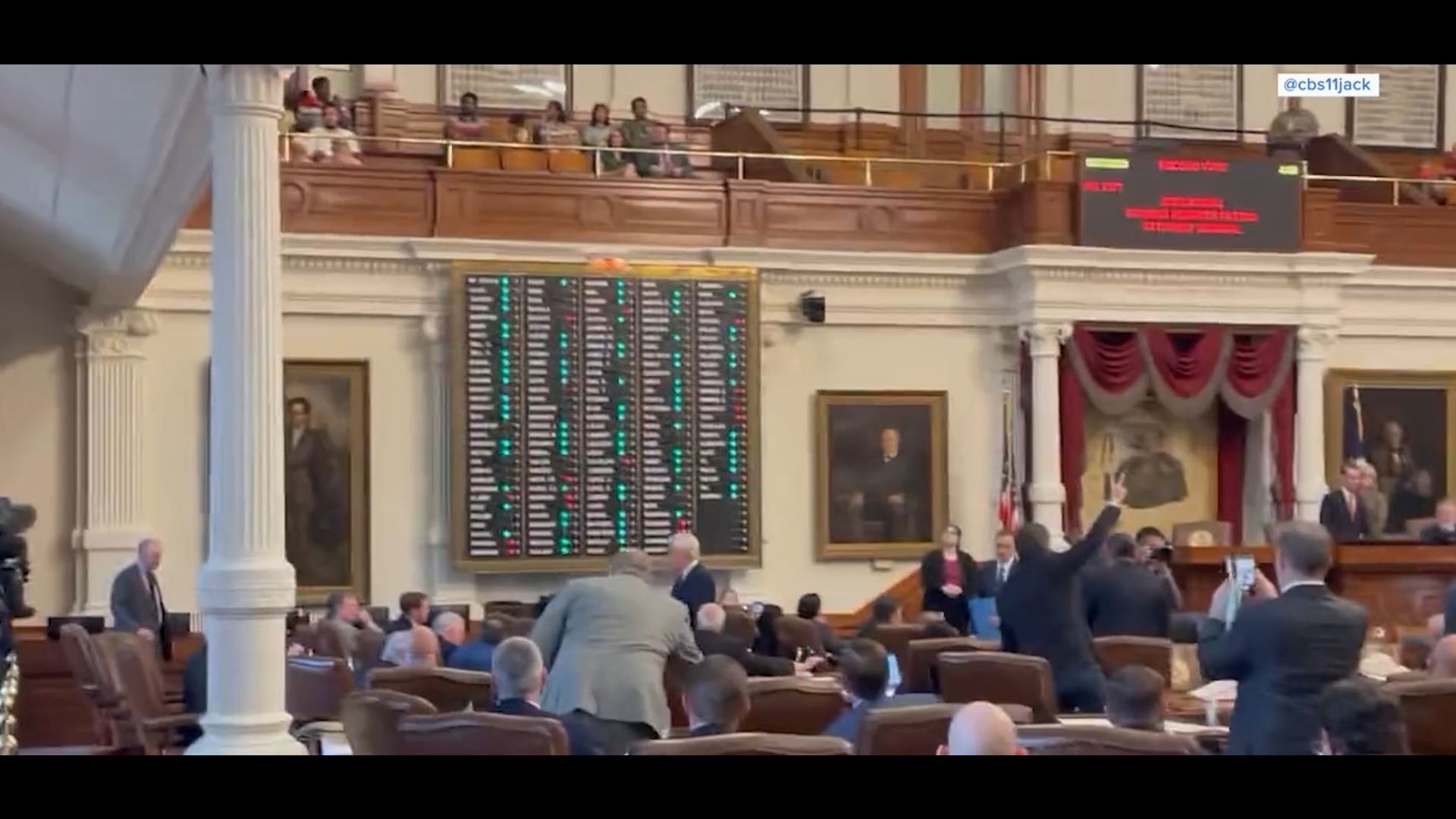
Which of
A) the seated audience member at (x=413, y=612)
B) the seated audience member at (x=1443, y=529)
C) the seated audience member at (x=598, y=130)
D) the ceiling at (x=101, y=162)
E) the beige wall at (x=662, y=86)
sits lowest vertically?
the seated audience member at (x=413, y=612)

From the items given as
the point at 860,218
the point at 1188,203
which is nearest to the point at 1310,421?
the point at 1188,203

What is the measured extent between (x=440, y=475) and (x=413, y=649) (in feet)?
22.9

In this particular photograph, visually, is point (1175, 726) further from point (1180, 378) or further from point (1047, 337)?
point (1180, 378)

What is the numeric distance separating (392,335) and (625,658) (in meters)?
9.03

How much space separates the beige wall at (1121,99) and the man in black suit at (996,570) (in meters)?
9.33

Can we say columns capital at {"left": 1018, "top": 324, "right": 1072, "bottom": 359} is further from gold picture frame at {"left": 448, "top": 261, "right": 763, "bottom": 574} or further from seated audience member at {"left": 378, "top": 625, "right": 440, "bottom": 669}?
seated audience member at {"left": 378, "top": 625, "right": 440, "bottom": 669}

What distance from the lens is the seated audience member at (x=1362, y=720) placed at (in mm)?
5078

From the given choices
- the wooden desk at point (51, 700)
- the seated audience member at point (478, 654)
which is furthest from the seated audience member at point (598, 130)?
the seated audience member at point (478, 654)

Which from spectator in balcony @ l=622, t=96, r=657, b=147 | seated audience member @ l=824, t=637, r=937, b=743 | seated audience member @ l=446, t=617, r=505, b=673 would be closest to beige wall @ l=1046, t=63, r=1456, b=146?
spectator in balcony @ l=622, t=96, r=657, b=147

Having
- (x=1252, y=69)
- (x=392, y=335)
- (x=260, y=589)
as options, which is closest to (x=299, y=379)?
(x=392, y=335)

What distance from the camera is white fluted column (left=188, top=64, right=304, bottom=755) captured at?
7199 mm

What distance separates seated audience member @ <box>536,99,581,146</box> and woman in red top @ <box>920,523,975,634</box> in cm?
588

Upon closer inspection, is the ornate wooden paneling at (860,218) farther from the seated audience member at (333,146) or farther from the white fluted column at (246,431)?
the white fluted column at (246,431)

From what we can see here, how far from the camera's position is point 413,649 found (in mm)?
9125
